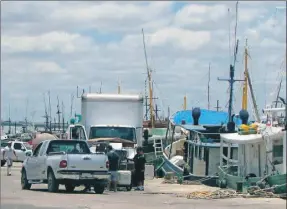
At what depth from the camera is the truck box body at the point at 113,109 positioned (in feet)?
114

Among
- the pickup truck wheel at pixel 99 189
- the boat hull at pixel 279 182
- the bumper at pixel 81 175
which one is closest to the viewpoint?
the boat hull at pixel 279 182

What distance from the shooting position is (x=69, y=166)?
2486 cm

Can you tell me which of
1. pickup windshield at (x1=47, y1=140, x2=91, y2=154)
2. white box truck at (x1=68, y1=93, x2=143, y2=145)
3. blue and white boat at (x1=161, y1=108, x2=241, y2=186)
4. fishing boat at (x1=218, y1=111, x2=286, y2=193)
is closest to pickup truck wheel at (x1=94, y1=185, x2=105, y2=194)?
pickup windshield at (x1=47, y1=140, x2=91, y2=154)

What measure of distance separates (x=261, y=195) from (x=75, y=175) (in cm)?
575

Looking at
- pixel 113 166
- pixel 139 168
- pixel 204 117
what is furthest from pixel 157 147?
pixel 113 166

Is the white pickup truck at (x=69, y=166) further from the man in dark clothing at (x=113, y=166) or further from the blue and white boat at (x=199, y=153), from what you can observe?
the blue and white boat at (x=199, y=153)

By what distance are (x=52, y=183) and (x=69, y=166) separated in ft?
3.18

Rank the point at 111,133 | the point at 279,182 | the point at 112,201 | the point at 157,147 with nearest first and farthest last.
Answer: the point at 112,201 < the point at 279,182 < the point at 111,133 < the point at 157,147

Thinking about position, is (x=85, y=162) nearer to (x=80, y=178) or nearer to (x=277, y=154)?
(x=80, y=178)

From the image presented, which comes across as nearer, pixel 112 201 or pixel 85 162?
pixel 112 201

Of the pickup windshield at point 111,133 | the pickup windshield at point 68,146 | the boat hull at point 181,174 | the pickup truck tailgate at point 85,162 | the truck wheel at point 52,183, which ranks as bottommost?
the boat hull at point 181,174

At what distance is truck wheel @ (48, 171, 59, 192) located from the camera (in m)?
25.2

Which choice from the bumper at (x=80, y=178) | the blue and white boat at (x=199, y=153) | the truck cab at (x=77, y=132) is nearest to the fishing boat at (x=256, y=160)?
the blue and white boat at (x=199, y=153)

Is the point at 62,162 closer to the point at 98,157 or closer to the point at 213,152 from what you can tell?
the point at 98,157
